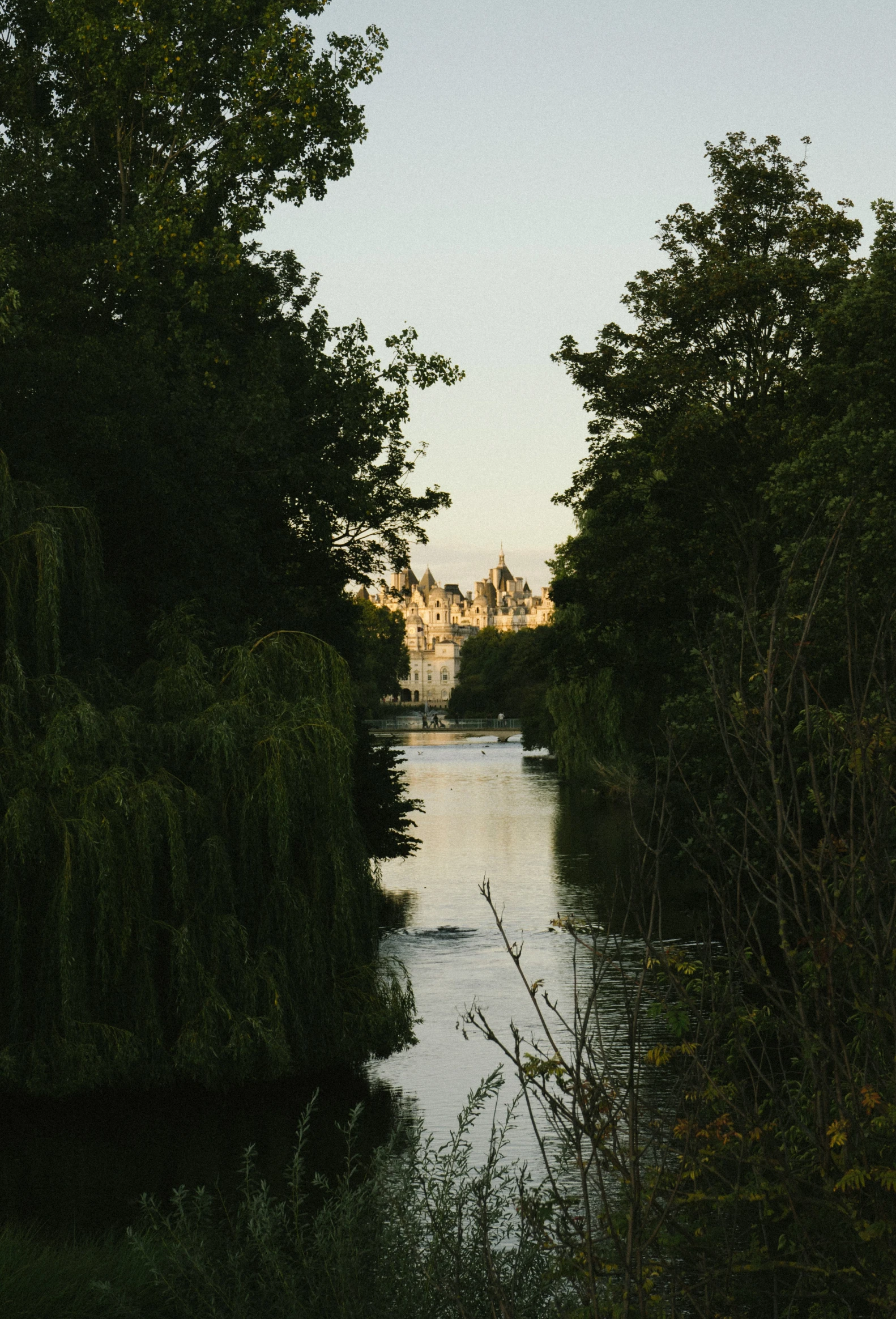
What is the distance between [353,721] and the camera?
1781 centimetres

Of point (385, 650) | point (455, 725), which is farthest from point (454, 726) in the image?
point (385, 650)

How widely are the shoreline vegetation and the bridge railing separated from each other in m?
113

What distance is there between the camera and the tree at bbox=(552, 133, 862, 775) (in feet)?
91.2

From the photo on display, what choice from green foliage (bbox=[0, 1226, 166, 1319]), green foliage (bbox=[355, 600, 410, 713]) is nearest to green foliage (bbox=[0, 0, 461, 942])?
green foliage (bbox=[0, 1226, 166, 1319])

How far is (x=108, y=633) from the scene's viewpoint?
17.1m

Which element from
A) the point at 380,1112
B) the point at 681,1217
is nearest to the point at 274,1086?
the point at 380,1112

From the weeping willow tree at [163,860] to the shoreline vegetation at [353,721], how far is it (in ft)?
0.15

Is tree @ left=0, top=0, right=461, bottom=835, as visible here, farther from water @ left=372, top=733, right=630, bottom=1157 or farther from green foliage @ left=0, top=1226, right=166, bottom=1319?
green foliage @ left=0, top=1226, right=166, bottom=1319

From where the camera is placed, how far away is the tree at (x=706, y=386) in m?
27.8

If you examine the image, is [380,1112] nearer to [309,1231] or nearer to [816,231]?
[309,1231]

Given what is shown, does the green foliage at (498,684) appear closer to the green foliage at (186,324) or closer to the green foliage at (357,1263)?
the green foliage at (186,324)

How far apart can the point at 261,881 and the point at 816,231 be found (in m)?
18.5

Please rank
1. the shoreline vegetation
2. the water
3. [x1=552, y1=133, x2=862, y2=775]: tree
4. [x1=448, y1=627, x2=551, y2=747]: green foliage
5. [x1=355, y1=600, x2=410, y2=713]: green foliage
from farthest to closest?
[x1=448, y1=627, x2=551, y2=747]: green foliage → [x1=355, y1=600, x2=410, y2=713]: green foliage → [x1=552, y1=133, x2=862, y2=775]: tree → the water → the shoreline vegetation

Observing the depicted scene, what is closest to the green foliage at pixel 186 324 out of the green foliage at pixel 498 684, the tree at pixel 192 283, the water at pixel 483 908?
the tree at pixel 192 283
